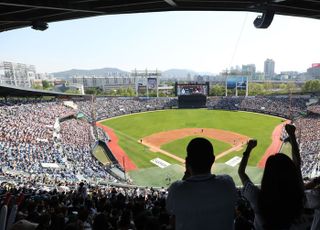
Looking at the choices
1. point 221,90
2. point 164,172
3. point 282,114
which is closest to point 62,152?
point 164,172

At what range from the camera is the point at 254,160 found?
104ft

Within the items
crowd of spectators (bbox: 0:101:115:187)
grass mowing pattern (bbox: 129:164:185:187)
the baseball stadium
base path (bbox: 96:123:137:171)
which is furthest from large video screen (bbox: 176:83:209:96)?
grass mowing pattern (bbox: 129:164:185:187)

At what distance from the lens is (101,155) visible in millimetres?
34188

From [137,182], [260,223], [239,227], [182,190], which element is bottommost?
[137,182]

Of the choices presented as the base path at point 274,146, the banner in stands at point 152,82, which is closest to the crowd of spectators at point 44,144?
the base path at point 274,146

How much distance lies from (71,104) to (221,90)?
5612cm

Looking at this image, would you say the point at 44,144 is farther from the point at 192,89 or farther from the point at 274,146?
the point at 192,89

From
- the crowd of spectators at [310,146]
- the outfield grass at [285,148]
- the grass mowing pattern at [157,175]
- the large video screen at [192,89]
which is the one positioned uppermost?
the large video screen at [192,89]

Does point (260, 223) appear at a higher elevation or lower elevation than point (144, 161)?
higher

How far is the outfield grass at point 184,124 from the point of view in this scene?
38.4m

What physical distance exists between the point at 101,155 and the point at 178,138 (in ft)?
43.2

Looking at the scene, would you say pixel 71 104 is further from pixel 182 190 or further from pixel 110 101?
pixel 182 190

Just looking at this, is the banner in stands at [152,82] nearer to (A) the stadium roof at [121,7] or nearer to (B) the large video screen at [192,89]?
(B) the large video screen at [192,89]

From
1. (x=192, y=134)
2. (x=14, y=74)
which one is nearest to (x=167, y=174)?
(x=192, y=134)
